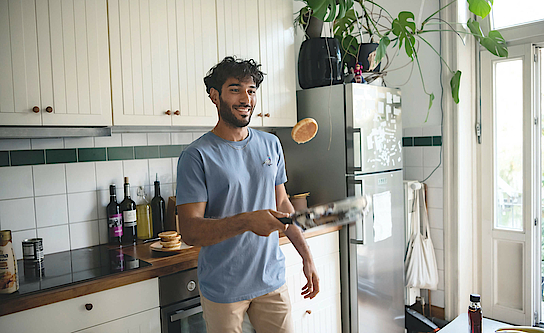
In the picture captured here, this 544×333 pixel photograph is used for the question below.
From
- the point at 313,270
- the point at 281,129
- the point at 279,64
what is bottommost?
the point at 313,270

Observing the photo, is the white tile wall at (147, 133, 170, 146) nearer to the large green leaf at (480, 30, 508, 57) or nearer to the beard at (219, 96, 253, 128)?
the beard at (219, 96, 253, 128)

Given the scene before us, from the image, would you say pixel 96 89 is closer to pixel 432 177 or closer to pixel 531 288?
pixel 432 177

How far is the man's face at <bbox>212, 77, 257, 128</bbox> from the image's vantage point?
148 centimetres

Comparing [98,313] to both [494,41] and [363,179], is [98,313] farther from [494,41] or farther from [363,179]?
[494,41]

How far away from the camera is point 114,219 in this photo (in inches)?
77.5

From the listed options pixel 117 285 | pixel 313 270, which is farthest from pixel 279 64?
pixel 117 285

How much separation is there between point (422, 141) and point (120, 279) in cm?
Answer: 223

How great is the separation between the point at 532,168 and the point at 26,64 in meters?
2.83

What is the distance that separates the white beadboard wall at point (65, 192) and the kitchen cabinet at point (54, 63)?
1.10ft

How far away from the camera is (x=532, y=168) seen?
2.59 metres

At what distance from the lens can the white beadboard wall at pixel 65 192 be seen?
1.78m

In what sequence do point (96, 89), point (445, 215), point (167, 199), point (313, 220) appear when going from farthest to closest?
point (445, 215) → point (167, 199) → point (96, 89) → point (313, 220)

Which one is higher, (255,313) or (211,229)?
(211,229)

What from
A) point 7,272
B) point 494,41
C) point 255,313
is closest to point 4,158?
point 7,272
